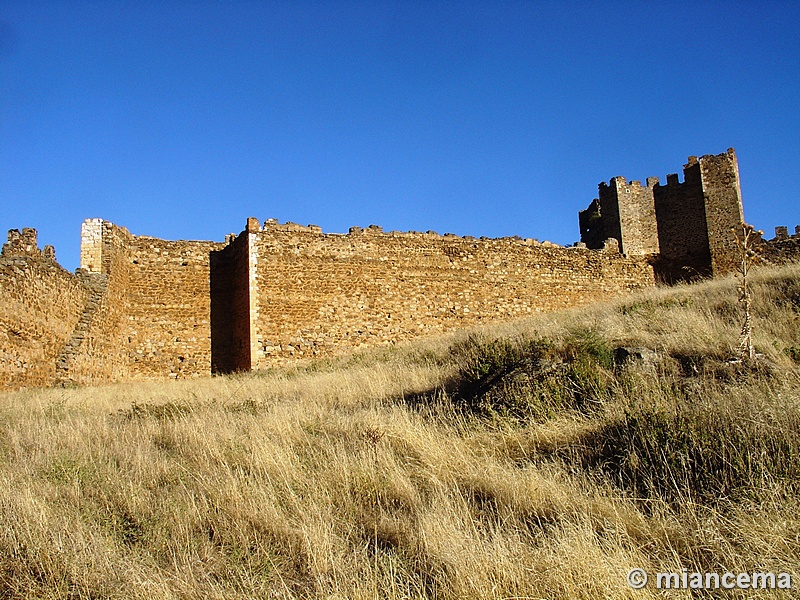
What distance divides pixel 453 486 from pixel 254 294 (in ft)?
39.2

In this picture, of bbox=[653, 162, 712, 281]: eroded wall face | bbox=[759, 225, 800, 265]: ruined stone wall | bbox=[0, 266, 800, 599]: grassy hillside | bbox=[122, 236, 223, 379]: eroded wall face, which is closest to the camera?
bbox=[0, 266, 800, 599]: grassy hillside

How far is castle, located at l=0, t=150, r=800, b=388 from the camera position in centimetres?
1325

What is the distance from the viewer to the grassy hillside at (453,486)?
11.2ft

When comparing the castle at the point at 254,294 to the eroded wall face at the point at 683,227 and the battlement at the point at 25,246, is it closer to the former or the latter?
the battlement at the point at 25,246

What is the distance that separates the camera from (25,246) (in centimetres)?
1421

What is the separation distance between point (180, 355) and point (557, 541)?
14317mm

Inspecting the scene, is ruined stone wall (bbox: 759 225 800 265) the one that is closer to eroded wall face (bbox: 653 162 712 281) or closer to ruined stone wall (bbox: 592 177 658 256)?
eroded wall face (bbox: 653 162 712 281)

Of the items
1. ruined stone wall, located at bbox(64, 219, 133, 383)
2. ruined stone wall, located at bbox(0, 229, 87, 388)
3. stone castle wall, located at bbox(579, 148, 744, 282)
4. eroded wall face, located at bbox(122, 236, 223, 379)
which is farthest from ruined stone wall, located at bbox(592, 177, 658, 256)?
ruined stone wall, located at bbox(0, 229, 87, 388)

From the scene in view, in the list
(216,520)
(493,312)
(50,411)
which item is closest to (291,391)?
(50,411)

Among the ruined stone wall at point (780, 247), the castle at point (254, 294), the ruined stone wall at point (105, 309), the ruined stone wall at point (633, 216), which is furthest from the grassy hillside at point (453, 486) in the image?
the ruined stone wall at point (633, 216)

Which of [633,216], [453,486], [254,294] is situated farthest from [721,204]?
[453,486]

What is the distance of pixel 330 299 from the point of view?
16703mm

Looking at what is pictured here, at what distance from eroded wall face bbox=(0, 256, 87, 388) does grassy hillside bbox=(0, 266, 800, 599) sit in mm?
5369

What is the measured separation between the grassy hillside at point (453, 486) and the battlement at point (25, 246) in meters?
7.29
